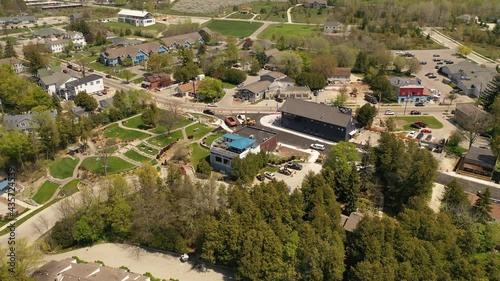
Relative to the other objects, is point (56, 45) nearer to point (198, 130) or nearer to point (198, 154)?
point (198, 130)

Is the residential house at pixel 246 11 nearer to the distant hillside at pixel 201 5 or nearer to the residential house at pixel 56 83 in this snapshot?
the distant hillside at pixel 201 5

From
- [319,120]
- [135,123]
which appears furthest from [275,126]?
[135,123]

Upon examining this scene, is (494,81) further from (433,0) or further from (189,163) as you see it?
(433,0)

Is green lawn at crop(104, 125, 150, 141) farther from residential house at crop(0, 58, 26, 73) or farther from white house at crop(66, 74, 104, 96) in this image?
residential house at crop(0, 58, 26, 73)

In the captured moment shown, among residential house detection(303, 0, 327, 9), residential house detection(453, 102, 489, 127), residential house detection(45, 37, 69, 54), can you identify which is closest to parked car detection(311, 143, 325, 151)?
residential house detection(453, 102, 489, 127)

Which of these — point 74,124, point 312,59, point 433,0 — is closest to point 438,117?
point 312,59

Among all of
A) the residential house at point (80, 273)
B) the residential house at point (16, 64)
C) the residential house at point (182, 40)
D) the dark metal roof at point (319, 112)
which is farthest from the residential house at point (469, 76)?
the residential house at point (16, 64)
